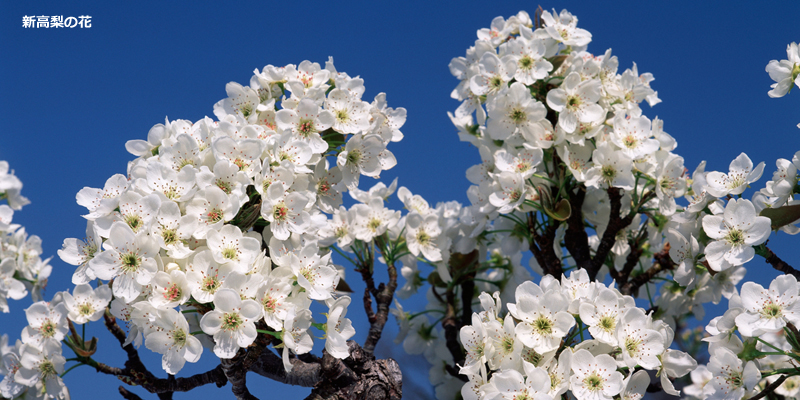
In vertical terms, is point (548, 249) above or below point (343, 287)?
above

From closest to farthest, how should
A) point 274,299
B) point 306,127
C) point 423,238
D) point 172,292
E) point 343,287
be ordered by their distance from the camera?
point 172,292
point 274,299
point 306,127
point 343,287
point 423,238

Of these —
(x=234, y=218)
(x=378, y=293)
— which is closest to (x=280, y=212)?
(x=234, y=218)

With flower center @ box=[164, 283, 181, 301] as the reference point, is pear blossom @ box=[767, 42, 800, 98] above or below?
above

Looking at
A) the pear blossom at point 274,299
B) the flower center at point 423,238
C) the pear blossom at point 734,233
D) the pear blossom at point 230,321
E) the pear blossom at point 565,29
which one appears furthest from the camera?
the flower center at point 423,238

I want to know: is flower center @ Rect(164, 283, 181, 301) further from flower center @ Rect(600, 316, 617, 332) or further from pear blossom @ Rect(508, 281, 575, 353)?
flower center @ Rect(600, 316, 617, 332)

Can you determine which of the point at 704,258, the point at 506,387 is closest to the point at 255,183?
the point at 506,387

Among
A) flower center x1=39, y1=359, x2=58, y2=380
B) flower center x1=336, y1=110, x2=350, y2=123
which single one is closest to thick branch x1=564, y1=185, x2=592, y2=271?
flower center x1=336, y1=110, x2=350, y2=123

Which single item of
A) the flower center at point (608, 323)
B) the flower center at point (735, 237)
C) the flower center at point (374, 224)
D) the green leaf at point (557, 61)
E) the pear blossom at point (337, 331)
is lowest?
the pear blossom at point (337, 331)

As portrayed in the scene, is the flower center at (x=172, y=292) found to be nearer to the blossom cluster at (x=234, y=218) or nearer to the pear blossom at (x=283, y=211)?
the blossom cluster at (x=234, y=218)

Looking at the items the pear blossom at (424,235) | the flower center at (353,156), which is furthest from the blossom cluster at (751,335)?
the flower center at (353,156)

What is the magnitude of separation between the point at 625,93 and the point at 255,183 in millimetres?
1885

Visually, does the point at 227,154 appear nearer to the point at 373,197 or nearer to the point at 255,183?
the point at 255,183

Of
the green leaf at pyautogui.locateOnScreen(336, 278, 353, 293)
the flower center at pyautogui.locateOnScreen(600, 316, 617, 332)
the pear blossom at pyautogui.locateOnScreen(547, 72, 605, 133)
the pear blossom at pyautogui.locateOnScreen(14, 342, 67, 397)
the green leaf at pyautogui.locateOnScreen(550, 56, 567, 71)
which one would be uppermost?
the green leaf at pyautogui.locateOnScreen(550, 56, 567, 71)

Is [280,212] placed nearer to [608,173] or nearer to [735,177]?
[608,173]
